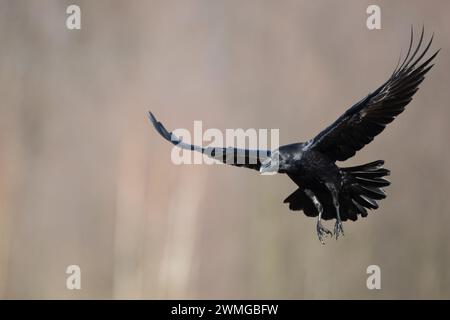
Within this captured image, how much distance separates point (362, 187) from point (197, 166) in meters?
A: 5.91

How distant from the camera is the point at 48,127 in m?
13.3

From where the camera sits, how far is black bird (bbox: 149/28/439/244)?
634cm

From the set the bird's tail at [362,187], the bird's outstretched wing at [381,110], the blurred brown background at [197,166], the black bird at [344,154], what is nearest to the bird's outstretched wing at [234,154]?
the black bird at [344,154]

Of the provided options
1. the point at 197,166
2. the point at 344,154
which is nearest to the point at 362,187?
the point at 344,154

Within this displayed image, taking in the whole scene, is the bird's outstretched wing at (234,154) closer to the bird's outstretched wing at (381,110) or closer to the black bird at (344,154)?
the black bird at (344,154)

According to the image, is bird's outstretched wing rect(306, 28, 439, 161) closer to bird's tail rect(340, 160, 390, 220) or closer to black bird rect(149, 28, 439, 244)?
black bird rect(149, 28, 439, 244)

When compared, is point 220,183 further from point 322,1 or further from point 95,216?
point 322,1

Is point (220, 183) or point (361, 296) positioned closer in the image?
point (361, 296)

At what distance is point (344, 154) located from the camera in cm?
656

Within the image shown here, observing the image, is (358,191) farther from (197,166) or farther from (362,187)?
(197,166)

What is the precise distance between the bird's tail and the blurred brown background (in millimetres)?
4522

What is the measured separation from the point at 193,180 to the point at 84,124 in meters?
1.97
